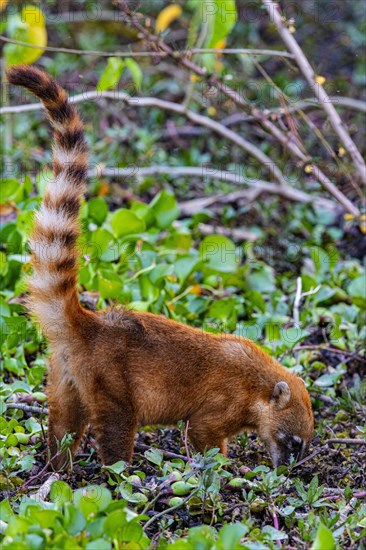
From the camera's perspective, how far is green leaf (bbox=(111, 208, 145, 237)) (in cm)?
730

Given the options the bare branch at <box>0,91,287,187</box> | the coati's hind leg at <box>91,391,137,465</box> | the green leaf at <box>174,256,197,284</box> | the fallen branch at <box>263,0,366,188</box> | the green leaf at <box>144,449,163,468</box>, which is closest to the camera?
the green leaf at <box>144,449,163,468</box>

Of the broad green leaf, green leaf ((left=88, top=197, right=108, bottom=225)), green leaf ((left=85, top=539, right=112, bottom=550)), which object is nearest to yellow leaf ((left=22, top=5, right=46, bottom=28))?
the broad green leaf

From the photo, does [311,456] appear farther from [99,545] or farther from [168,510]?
[99,545]

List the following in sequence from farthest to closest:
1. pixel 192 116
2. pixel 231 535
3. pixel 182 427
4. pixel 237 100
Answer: pixel 192 116, pixel 237 100, pixel 182 427, pixel 231 535

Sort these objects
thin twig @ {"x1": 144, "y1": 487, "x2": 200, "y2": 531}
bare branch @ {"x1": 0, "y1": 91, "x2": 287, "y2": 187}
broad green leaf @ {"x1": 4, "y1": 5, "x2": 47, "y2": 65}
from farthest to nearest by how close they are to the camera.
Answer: bare branch @ {"x1": 0, "y1": 91, "x2": 287, "y2": 187}
broad green leaf @ {"x1": 4, "y1": 5, "x2": 47, "y2": 65}
thin twig @ {"x1": 144, "y1": 487, "x2": 200, "y2": 531}

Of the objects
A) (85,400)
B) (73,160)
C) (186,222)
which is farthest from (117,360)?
(186,222)

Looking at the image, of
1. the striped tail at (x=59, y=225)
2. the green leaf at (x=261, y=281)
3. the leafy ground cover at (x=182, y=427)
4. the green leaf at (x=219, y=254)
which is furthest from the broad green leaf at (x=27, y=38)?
the striped tail at (x=59, y=225)

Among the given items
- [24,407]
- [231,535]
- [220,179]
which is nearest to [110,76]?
[220,179]

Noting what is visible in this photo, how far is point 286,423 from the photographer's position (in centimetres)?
557

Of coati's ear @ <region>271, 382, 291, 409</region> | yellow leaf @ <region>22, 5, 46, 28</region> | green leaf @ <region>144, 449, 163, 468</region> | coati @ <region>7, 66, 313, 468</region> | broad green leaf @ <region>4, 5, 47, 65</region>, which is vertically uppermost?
yellow leaf @ <region>22, 5, 46, 28</region>

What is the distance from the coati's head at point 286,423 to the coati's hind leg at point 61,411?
1191 millimetres

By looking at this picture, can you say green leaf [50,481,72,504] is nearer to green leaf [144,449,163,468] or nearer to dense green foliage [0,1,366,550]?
dense green foliage [0,1,366,550]

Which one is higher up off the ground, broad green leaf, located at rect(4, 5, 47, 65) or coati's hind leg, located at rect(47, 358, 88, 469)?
broad green leaf, located at rect(4, 5, 47, 65)

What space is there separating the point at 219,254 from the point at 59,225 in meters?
2.69
